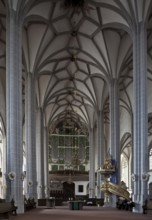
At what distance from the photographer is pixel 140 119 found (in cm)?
2408

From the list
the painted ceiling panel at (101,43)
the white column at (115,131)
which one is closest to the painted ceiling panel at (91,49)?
the painted ceiling panel at (101,43)

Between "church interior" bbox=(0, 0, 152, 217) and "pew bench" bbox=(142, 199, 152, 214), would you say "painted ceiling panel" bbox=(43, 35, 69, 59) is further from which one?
"pew bench" bbox=(142, 199, 152, 214)

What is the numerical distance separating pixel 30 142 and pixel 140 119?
11969mm

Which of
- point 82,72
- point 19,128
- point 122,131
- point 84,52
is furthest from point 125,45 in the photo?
point 122,131

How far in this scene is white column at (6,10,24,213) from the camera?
21531mm

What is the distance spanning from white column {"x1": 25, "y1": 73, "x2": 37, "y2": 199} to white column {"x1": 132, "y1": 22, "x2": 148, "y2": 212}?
10643 mm

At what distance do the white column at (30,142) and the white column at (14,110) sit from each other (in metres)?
9.33

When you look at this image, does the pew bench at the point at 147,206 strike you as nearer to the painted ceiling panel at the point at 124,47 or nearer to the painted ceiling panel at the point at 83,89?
the painted ceiling panel at the point at 124,47

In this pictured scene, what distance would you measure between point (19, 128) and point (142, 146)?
24.2ft

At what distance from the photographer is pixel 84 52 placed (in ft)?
114

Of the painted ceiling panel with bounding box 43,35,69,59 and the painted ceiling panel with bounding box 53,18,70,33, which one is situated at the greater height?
the painted ceiling panel with bounding box 53,18,70,33

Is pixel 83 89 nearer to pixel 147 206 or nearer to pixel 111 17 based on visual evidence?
pixel 111 17

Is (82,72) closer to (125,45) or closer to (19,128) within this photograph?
(125,45)

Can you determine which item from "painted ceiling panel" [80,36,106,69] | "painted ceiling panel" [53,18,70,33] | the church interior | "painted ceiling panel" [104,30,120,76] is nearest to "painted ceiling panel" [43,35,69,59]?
the church interior
